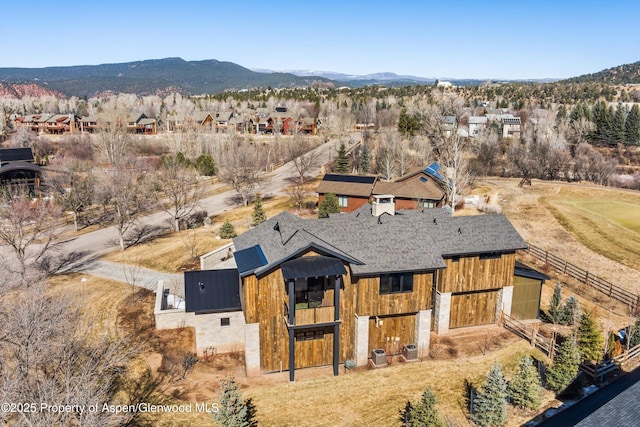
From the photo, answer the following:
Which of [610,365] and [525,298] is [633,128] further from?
[610,365]

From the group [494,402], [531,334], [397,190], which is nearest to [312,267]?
[494,402]

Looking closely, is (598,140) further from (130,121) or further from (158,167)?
(130,121)

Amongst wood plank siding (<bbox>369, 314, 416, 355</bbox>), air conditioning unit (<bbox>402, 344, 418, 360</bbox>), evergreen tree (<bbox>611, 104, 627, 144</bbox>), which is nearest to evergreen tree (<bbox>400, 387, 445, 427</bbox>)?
air conditioning unit (<bbox>402, 344, 418, 360</bbox>)

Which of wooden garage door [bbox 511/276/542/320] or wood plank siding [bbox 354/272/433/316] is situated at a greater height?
wood plank siding [bbox 354/272/433/316]

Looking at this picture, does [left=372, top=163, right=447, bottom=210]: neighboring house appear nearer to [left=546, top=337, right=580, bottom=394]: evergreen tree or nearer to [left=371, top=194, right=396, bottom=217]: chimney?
[left=371, top=194, right=396, bottom=217]: chimney

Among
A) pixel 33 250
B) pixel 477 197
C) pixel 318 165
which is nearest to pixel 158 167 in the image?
pixel 318 165

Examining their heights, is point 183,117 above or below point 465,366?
above
